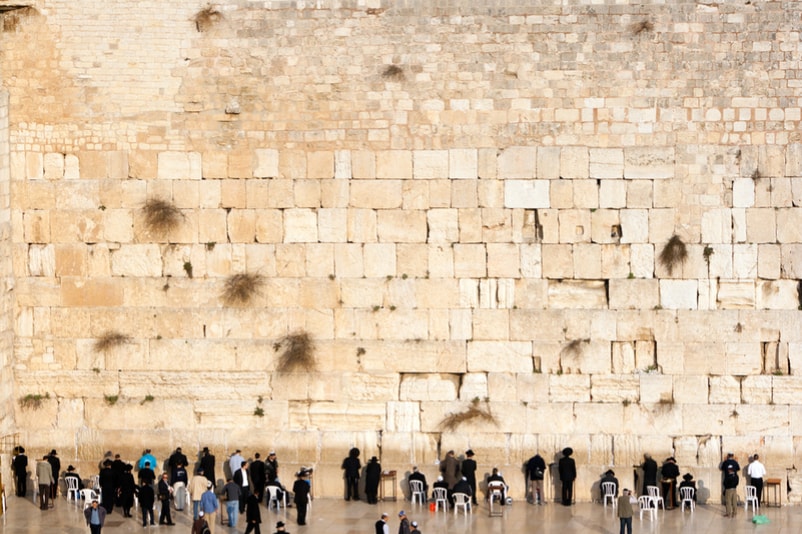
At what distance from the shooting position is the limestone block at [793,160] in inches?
885

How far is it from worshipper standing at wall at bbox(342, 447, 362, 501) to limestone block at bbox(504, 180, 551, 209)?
427 cm

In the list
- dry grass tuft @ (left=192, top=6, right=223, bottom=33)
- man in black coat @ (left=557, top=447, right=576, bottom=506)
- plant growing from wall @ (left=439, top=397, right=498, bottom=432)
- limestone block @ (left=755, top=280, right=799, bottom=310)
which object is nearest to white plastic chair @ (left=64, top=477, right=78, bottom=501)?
plant growing from wall @ (left=439, top=397, right=498, bottom=432)

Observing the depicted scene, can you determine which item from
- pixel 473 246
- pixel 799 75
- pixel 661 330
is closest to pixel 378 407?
pixel 473 246

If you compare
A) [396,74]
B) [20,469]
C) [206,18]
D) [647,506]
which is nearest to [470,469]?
[647,506]

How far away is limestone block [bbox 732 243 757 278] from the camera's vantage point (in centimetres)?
2255

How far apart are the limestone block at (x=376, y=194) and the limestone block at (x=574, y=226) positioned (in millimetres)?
2396

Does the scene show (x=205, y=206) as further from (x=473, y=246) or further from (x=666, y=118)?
(x=666, y=118)

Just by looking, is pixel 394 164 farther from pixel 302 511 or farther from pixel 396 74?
pixel 302 511

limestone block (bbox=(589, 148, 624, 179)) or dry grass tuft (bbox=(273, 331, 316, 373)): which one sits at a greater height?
limestone block (bbox=(589, 148, 624, 179))

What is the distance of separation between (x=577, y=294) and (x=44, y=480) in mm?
7995

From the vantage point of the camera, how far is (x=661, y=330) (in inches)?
894

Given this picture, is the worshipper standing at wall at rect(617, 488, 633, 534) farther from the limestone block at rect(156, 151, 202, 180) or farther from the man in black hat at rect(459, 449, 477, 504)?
the limestone block at rect(156, 151, 202, 180)

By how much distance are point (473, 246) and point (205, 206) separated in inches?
157

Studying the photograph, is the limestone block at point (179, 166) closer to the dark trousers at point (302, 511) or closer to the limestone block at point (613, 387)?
the dark trousers at point (302, 511)
